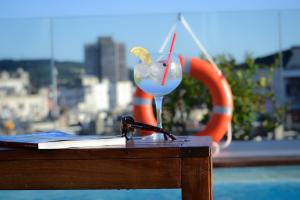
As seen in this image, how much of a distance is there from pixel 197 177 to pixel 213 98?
280 centimetres

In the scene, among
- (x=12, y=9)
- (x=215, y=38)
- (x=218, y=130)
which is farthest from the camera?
(x=12, y=9)

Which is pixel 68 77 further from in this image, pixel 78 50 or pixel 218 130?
pixel 218 130

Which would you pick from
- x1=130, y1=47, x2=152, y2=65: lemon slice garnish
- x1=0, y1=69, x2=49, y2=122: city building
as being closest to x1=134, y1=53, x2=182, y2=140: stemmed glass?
x1=130, y1=47, x2=152, y2=65: lemon slice garnish

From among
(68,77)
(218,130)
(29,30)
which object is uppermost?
(29,30)

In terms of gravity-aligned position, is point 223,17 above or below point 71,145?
above

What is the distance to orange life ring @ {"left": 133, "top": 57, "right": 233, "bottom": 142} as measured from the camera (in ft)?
12.5

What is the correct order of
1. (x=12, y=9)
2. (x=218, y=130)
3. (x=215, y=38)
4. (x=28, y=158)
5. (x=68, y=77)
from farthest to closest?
(x=12, y=9)
(x=68, y=77)
(x=215, y=38)
(x=218, y=130)
(x=28, y=158)

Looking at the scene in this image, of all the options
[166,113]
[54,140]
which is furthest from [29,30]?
[54,140]

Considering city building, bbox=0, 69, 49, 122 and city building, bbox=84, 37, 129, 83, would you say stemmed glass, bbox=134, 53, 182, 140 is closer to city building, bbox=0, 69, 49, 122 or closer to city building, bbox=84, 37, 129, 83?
city building, bbox=84, 37, 129, 83

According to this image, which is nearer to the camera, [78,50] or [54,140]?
[54,140]

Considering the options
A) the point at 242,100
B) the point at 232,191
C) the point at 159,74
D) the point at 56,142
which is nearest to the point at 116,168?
the point at 56,142

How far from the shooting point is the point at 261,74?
4.62 m

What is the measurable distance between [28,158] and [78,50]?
355 cm

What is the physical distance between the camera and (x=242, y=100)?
4539 millimetres
